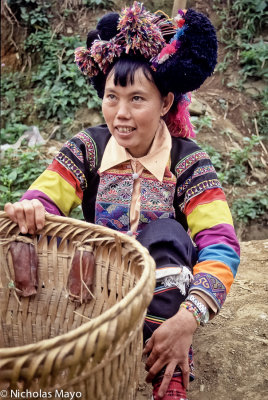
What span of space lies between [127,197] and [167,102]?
0.40 meters

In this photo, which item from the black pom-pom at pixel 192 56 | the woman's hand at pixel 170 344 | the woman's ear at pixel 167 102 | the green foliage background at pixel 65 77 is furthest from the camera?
the green foliage background at pixel 65 77

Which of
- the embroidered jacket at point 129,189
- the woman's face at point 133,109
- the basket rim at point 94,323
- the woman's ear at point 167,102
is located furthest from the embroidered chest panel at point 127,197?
the basket rim at point 94,323

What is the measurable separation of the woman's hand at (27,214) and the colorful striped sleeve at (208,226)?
20.5 inches

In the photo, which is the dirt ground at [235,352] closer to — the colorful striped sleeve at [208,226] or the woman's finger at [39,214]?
the colorful striped sleeve at [208,226]

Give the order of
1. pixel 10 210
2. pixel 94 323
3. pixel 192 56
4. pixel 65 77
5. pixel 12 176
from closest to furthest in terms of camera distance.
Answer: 1. pixel 94 323
2. pixel 10 210
3. pixel 192 56
4. pixel 12 176
5. pixel 65 77

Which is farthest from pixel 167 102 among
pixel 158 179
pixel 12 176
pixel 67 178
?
pixel 12 176

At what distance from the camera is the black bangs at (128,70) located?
5.12ft

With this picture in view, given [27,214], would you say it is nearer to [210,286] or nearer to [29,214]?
[29,214]

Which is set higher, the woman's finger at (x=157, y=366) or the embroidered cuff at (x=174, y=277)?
the embroidered cuff at (x=174, y=277)

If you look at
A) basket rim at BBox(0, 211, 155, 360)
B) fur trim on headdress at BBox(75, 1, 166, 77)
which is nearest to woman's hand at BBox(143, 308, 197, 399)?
basket rim at BBox(0, 211, 155, 360)

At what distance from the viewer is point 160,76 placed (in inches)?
61.6

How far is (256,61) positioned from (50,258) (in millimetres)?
3723

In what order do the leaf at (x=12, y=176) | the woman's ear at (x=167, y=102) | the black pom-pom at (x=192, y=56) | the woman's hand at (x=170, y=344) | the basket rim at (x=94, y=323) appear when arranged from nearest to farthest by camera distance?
the basket rim at (x=94, y=323)
the woman's hand at (x=170, y=344)
the black pom-pom at (x=192, y=56)
the woman's ear at (x=167, y=102)
the leaf at (x=12, y=176)

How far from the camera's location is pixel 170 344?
1.26m
